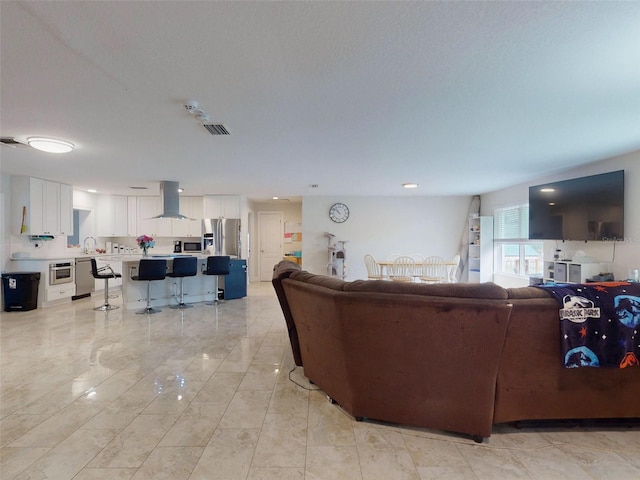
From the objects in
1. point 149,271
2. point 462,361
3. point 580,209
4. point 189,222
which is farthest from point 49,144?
point 580,209

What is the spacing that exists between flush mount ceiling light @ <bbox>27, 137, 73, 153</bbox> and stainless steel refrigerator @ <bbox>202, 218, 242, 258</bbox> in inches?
168

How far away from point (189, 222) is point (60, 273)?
284 cm

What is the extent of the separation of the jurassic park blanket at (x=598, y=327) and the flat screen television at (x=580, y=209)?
2.80 m

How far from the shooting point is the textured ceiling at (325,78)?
61.3 inches

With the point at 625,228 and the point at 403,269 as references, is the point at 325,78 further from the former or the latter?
the point at 403,269

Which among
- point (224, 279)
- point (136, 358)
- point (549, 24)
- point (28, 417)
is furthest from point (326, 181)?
point (28, 417)

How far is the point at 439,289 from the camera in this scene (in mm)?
1934

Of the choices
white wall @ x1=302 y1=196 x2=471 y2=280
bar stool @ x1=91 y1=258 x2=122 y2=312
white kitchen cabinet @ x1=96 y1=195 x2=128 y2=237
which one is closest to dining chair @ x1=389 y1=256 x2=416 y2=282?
white wall @ x1=302 y1=196 x2=471 y2=280

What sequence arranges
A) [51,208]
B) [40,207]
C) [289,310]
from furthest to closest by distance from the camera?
[51,208] < [40,207] < [289,310]

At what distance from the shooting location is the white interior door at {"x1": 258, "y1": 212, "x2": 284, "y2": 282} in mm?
9594

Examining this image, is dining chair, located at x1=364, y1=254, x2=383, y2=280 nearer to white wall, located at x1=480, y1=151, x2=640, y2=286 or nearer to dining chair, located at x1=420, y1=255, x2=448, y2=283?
dining chair, located at x1=420, y1=255, x2=448, y2=283

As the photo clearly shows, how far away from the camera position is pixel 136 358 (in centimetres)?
335

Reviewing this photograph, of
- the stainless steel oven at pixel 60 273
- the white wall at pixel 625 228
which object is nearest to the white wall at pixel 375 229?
the white wall at pixel 625 228

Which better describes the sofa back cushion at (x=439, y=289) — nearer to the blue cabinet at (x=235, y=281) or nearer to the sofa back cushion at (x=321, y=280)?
the sofa back cushion at (x=321, y=280)
